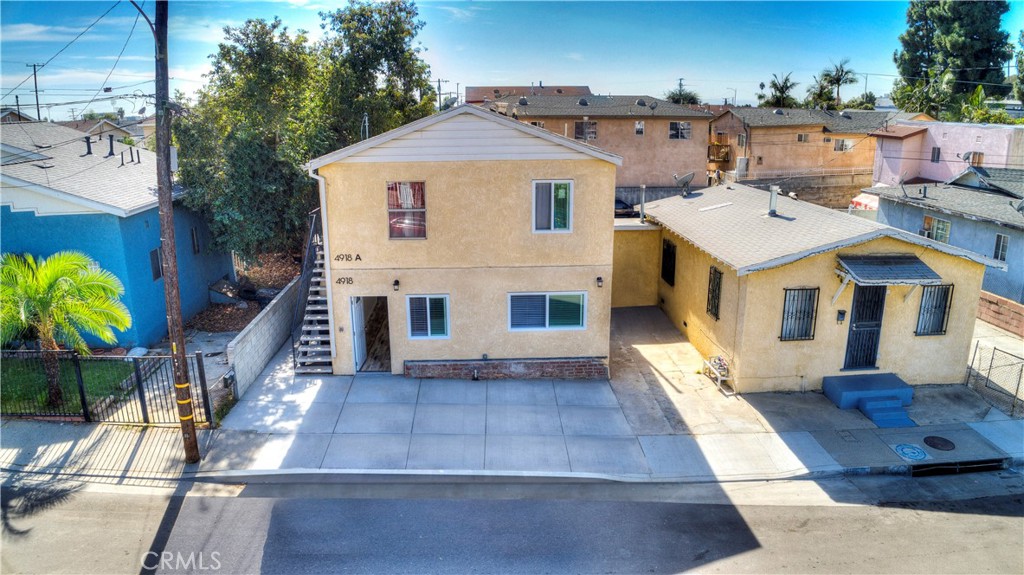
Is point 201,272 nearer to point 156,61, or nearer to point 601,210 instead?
point 156,61

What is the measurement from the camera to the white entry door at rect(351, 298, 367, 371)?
47.1ft

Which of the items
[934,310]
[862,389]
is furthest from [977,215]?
[862,389]

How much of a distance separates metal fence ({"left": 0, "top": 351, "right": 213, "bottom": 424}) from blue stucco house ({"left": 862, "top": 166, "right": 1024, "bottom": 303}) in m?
21.5

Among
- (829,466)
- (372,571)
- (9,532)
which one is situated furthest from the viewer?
(829,466)

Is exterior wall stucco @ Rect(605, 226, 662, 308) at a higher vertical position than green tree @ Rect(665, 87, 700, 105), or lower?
lower

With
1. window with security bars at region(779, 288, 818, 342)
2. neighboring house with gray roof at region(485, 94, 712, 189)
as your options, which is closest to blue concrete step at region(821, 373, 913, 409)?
window with security bars at region(779, 288, 818, 342)

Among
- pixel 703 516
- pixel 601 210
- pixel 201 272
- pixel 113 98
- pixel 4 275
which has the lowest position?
pixel 703 516

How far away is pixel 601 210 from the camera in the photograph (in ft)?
45.6

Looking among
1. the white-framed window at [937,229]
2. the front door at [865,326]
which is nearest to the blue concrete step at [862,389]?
the front door at [865,326]

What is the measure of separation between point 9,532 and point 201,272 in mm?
11113

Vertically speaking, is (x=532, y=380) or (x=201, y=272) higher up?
(x=201, y=272)

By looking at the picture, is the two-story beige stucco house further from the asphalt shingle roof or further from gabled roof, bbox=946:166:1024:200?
gabled roof, bbox=946:166:1024:200

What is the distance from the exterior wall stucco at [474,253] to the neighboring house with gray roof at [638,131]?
23.2m

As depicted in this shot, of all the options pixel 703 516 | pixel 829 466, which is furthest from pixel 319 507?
pixel 829 466
